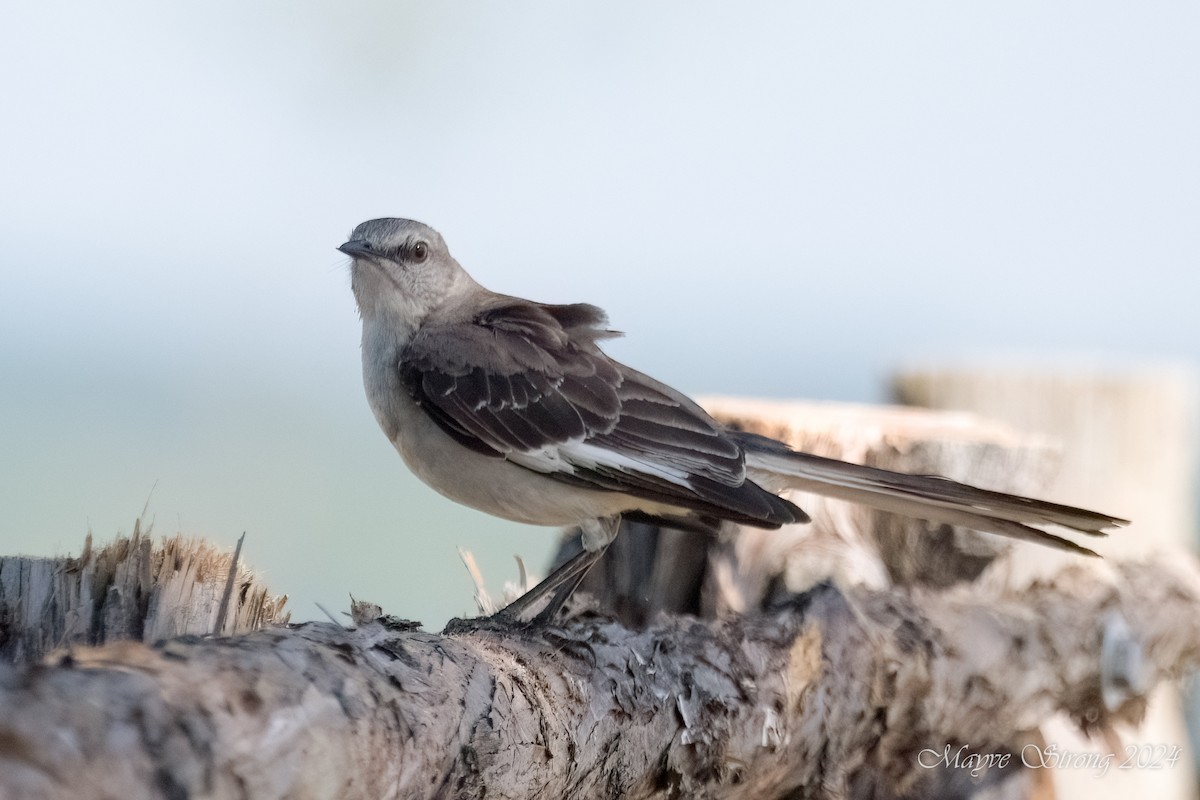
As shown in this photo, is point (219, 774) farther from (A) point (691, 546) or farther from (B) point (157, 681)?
(A) point (691, 546)

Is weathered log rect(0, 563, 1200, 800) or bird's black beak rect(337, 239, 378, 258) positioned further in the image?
bird's black beak rect(337, 239, 378, 258)

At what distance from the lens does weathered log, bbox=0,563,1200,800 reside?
4.80 feet

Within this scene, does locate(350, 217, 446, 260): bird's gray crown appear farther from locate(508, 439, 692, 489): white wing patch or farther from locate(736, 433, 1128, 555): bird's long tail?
locate(736, 433, 1128, 555): bird's long tail

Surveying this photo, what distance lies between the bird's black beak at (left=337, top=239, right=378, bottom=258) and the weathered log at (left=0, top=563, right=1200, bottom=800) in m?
1.41

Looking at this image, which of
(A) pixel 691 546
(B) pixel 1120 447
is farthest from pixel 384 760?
(B) pixel 1120 447

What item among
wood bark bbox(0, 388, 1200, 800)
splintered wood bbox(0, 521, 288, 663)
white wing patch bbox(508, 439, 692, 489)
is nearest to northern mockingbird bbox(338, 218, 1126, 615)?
white wing patch bbox(508, 439, 692, 489)

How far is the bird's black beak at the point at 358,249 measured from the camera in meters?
3.52

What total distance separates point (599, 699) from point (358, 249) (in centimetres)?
174

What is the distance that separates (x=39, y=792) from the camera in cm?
131

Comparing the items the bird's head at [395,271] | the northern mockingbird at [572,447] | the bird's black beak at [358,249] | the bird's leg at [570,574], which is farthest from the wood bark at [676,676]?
the bird's black beak at [358,249]

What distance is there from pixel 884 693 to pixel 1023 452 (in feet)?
4.25

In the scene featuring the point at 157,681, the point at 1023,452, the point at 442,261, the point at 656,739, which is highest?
the point at 442,261

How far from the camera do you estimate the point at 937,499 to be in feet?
9.84

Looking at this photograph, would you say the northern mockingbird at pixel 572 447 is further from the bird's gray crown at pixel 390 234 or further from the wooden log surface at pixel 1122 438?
the wooden log surface at pixel 1122 438
